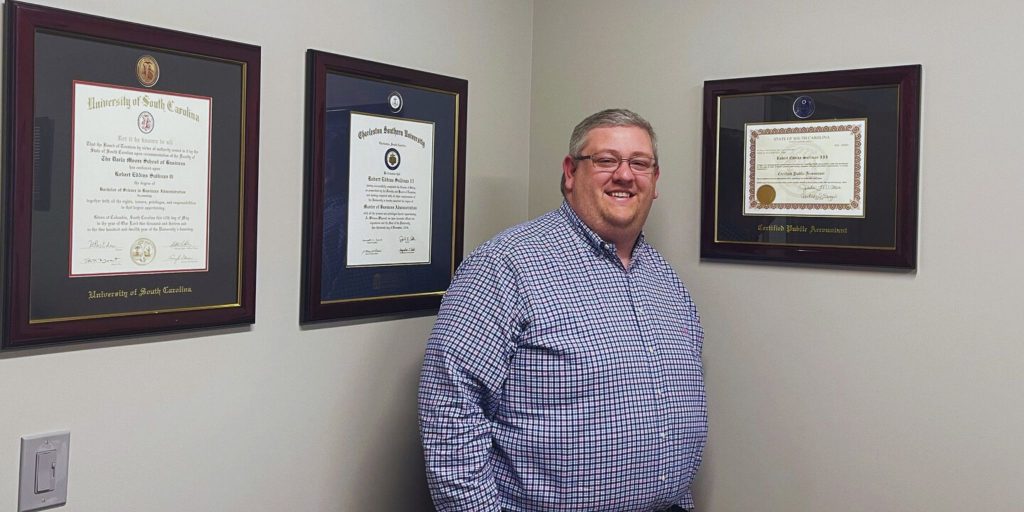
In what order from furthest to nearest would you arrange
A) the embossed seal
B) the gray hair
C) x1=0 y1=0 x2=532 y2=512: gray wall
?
the embossed seal → the gray hair → x1=0 y1=0 x2=532 y2=512: gray wall

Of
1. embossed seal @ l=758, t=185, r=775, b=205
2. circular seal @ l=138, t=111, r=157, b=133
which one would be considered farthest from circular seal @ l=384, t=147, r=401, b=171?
embossed seal @ l=758, t=185, r=775, b=205

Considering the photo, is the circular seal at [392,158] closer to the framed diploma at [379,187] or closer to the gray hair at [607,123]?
the framed diploma at [379,187]

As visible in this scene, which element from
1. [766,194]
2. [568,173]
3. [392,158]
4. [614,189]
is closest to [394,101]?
[392,158]

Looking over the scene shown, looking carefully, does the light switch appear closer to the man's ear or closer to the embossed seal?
the man's ear

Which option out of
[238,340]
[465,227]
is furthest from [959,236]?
[238,340]

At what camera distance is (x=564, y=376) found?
1.86 meters

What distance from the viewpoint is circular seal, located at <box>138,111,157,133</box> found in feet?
5.32

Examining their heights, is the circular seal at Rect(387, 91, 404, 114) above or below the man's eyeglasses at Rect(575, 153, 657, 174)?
above

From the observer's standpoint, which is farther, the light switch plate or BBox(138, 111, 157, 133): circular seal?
BBox(138, 111, 157, 133): circular seal

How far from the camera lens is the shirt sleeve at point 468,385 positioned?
5.88 ft

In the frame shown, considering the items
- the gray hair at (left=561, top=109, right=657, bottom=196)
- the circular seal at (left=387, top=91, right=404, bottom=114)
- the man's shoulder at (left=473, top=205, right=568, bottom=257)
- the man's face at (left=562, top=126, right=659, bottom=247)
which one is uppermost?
the circular seal at (left=387, top=91, right=404, bottom=114)

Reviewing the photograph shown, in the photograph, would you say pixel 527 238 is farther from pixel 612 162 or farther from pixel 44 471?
pixel 44 471

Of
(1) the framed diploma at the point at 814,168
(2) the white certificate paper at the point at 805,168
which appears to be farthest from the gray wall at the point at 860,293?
(2) the white certificate paper at the point at 805,168

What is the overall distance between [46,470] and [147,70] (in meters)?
0.76
